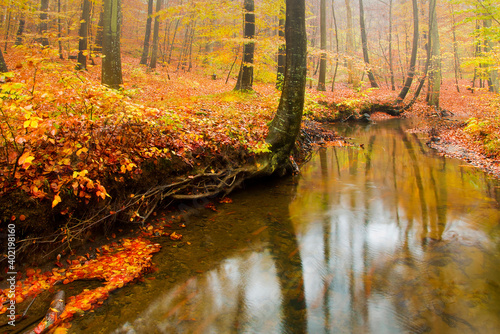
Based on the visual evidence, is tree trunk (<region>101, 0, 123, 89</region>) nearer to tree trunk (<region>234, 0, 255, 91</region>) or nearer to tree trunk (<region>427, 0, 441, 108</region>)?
tree trunk (<region>234, 0, 255, 91</region>)

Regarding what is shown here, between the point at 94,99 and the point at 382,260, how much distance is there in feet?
18.1

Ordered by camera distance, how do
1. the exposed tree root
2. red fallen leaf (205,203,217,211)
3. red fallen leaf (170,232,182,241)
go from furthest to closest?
red fallen leaf (205,203,217,211) → red fallen leaf (170,232,182,241) → the exposed tree root

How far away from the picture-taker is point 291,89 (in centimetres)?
763

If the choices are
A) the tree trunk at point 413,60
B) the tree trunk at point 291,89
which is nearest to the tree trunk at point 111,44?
the tree trunk at point 291,89

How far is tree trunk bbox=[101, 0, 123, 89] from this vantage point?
9898mm

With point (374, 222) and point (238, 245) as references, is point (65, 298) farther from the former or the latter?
point (374, 222)

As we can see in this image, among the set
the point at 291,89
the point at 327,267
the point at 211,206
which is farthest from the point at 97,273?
the point at 291,89

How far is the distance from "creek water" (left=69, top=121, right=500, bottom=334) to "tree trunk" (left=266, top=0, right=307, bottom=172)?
3.65ft

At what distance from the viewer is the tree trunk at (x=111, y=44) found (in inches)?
390

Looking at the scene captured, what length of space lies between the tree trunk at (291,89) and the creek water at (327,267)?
1112 mm

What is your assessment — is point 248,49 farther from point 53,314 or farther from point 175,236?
point 53,314

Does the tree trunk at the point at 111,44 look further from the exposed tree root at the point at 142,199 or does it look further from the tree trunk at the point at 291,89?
the tree trunk at the point at 291,89

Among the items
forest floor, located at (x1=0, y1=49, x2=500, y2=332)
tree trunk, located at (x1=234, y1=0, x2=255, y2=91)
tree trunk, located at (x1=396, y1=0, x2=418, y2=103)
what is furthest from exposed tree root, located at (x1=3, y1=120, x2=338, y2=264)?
tree trunk, located at (x1=396, y1=0, x2=418, y2=103)

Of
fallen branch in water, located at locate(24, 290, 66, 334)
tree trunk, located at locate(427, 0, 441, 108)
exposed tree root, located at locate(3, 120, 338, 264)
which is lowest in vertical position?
fallen branch in water, located at locate(24, 290, 66, 334)
